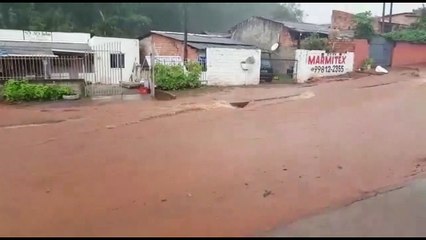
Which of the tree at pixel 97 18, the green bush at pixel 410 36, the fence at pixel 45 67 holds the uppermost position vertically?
the tree at pixel 97 18

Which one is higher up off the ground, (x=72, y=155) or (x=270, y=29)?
Result: (x=270, y=29)

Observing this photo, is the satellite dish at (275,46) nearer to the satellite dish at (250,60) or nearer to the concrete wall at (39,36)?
the satellite dish at (250,60)

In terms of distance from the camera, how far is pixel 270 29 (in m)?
27.9

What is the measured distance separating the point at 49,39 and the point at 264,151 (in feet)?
69.7

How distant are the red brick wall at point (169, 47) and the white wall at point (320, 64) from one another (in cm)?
574

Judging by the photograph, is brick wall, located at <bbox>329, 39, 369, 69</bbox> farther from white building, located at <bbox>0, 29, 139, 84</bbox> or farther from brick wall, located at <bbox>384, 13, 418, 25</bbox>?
white building, located at <bbox>0, 29, 139, 84</bbox>

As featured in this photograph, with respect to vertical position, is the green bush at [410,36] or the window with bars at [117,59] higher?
the green bush at [410,36]

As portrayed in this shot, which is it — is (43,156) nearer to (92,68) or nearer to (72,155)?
(72,155)

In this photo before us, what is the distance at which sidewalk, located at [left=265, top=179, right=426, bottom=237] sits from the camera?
13.7ft

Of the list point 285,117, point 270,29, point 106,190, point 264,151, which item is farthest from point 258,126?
point 270,29

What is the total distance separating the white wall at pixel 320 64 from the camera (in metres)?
22.0

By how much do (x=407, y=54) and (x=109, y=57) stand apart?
63.6 feet

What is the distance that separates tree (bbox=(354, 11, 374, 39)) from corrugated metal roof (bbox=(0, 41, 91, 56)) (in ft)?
56.0

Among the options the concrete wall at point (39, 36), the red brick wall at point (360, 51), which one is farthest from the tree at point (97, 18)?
the red brick wall at point (360, 51)
